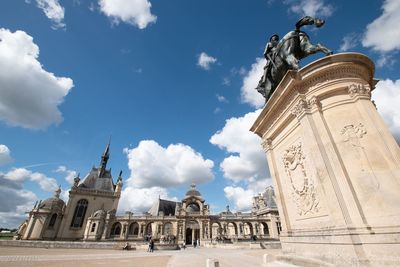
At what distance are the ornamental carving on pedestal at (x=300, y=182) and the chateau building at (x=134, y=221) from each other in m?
41.5

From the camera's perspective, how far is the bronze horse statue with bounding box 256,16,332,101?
649cm

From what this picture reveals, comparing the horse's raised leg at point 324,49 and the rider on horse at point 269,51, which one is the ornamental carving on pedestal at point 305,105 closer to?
the horse's raised leg at point 324,49

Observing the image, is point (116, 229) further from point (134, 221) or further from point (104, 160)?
point (104, 160)

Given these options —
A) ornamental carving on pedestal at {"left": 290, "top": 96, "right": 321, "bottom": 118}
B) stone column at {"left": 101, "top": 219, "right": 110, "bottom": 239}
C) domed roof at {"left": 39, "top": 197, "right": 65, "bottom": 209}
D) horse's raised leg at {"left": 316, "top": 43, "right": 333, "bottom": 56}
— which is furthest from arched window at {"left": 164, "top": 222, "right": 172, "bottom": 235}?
horse's raised leg at {"left": 316, "top": 43, "right": 333, "bottom": 56}

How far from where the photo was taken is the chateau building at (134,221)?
142 feet

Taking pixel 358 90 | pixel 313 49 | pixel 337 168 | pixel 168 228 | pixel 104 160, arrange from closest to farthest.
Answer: pixel 337 168
pixel 358 90
pixel 313 49
pixel 168 228
pixel 104 160

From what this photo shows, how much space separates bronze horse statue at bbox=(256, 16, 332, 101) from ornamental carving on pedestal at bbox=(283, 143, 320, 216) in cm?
290

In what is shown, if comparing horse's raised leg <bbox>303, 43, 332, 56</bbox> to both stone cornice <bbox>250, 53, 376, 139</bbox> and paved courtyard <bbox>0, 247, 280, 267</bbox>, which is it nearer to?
stone cornice <bbox>250, 53, 376, 139</bbox>

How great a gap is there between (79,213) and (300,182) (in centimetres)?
5850

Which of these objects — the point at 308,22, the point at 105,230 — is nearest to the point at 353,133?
the point at 308,22

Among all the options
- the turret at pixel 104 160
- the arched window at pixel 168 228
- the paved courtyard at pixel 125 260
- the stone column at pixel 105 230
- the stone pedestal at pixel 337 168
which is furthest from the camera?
the turret at pixel 104 160

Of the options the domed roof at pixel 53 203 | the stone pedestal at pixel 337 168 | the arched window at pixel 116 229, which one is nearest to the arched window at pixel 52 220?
the domed roof at pixel 53 203

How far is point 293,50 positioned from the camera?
696 cm

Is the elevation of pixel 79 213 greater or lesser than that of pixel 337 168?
greater
